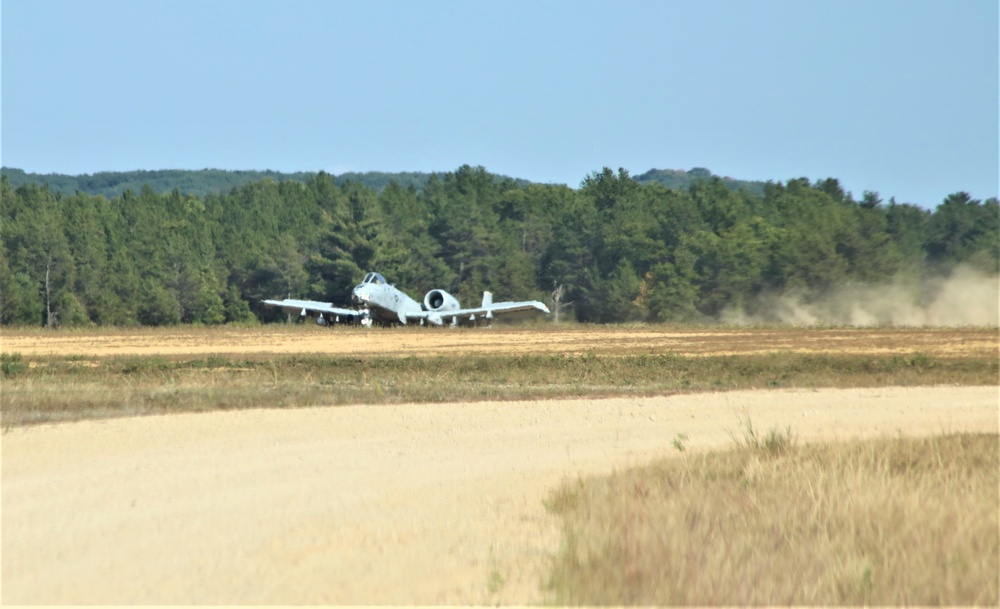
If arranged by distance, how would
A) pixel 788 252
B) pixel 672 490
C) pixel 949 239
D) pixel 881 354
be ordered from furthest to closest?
1. pixel 949 239
2. pixel 788 252
3. pixel 881 354
4. pixel 672 490

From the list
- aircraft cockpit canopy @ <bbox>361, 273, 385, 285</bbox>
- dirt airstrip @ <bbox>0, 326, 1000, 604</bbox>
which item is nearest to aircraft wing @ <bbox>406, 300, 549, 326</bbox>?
aircraft cockpit canopy @ <bbox>361, 273, 385, 285</bbox>

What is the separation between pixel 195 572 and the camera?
906cm

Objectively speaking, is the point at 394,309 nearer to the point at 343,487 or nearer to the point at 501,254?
the point at 501,254

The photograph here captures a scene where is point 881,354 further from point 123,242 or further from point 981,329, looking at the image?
point 123,242

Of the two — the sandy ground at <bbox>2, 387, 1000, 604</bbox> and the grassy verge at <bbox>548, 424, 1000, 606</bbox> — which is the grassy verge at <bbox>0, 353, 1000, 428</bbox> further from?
the grassy verge at <bbox>548, 424, 1000, 606</bbox>

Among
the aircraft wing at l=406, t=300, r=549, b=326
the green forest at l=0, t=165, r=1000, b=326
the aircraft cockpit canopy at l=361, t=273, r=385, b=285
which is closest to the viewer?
the aircraft cockpit canopy at l=361, t=273, r=385, b=285

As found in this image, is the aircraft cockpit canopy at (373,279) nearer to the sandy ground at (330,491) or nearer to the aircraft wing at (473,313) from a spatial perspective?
the aircraft wing at (473,313)

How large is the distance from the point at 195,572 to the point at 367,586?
A: 4.26ft

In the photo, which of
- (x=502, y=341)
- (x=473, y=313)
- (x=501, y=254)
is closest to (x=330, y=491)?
(x=502, y=341)

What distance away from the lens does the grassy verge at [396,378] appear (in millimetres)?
19344

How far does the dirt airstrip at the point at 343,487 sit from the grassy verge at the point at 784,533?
0.62m

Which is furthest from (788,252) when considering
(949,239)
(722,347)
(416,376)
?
(416,376)

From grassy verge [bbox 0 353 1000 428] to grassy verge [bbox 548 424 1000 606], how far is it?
823 centimetres

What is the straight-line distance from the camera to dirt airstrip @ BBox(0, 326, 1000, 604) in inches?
354
